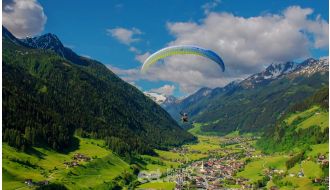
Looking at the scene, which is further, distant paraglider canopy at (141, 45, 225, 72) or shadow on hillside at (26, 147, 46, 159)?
shadow on hillside at (26, 147, 46, 159)

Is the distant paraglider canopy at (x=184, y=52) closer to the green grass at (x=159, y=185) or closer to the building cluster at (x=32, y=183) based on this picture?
the building cluster at (x=32, y=183)

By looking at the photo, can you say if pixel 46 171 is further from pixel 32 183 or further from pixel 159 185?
pixel 159 185

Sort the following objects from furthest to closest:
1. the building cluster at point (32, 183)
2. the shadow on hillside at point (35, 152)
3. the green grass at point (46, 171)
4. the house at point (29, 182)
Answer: the shadow on hillside at point (35, 152) → the green grass at point (46, 171) → the building cluster at point (32, 183) → the house at point (29, 182)

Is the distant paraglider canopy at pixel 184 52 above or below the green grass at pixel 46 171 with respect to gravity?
above

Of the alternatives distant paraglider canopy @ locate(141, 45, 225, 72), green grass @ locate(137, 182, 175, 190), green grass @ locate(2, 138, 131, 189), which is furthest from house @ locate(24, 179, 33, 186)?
distant paraglider canopy @ locate(141, 45, 225, 72)

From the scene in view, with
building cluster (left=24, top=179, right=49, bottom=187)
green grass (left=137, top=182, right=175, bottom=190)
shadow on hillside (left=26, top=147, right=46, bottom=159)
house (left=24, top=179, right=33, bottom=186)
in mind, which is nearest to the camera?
house (left=24, top=179, right=33, bottom=186)

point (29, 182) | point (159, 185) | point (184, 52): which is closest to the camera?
point (184, 52)

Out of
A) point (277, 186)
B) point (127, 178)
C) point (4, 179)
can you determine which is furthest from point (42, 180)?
point (277, 186)

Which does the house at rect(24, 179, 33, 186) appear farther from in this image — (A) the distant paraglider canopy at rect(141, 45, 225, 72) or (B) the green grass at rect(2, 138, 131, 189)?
(A) the distant paraglider canopy at rect(141, 45, 225, 72)

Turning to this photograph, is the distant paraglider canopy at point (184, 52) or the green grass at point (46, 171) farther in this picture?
the green grass at point (46, 171)

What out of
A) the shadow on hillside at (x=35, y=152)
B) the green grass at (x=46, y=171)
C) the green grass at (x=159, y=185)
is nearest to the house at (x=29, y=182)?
the green grass at (x=46, y=171)

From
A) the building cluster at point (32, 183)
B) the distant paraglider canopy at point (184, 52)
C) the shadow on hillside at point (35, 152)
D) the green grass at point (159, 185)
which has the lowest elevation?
Result: the green grass at point (159, 185)

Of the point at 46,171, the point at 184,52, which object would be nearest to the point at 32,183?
the point at 46,171
